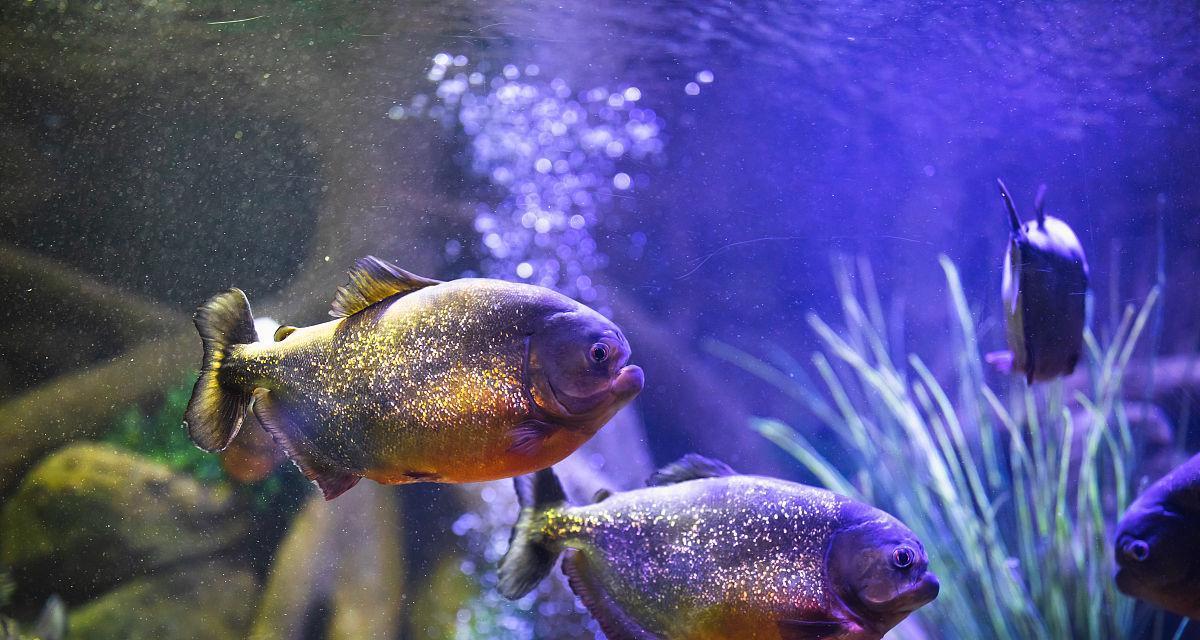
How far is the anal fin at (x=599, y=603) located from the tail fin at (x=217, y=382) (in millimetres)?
782

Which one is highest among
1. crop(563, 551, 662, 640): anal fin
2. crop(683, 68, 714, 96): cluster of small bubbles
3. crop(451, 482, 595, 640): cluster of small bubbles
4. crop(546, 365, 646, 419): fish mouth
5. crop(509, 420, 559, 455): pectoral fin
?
crop(546, 365, 646, 419): fish mouth

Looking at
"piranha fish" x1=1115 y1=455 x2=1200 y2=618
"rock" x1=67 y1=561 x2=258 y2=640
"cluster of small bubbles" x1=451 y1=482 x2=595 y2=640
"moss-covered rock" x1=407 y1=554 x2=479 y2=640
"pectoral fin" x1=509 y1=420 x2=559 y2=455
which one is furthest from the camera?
"cluster of small bubbles" x1=451 y1=482 x2=595 y2=640

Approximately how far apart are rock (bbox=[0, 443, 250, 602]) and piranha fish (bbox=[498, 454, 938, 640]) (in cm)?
→ 161

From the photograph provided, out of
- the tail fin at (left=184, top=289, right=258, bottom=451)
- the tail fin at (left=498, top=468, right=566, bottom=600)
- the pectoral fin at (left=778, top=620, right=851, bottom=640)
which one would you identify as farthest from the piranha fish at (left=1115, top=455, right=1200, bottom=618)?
the tail fin at (left=184, top=289, right=258, bottom=451)

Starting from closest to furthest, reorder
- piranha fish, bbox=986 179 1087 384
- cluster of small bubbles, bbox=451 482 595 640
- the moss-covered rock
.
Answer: piranha fish, bbox=986 179 1087 384 → the moss-covered rock → cluster of small bubbles, bbox=451 482 595 640

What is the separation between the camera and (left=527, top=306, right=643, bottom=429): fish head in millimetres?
1180

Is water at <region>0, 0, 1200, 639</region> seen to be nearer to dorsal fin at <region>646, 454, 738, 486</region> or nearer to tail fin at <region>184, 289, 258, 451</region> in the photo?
tail fin at <region>184, 289, 258, 451</region>

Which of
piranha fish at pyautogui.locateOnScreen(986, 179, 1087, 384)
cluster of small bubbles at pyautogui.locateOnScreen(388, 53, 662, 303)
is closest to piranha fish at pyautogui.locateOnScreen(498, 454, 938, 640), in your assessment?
piranha fish at pyautogui.locateOnScreen(986, 179, 1087, 384)

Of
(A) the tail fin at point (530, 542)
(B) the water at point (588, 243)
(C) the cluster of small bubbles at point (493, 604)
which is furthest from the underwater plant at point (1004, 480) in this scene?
(A) the tail fin at point (530, 542)

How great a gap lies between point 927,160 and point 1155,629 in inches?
94.4

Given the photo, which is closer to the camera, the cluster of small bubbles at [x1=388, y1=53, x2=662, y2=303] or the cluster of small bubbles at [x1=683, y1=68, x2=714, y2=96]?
the cluster of small bubbles at [x1=388, y1=53, x2=662, y2=303]

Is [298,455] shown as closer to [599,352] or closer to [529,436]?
[529,436]

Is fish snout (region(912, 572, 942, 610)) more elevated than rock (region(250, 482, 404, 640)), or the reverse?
fish snout (region(912, 572, 942, 610))

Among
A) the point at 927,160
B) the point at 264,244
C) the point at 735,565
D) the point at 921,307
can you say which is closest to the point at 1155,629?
the point at 921,307
